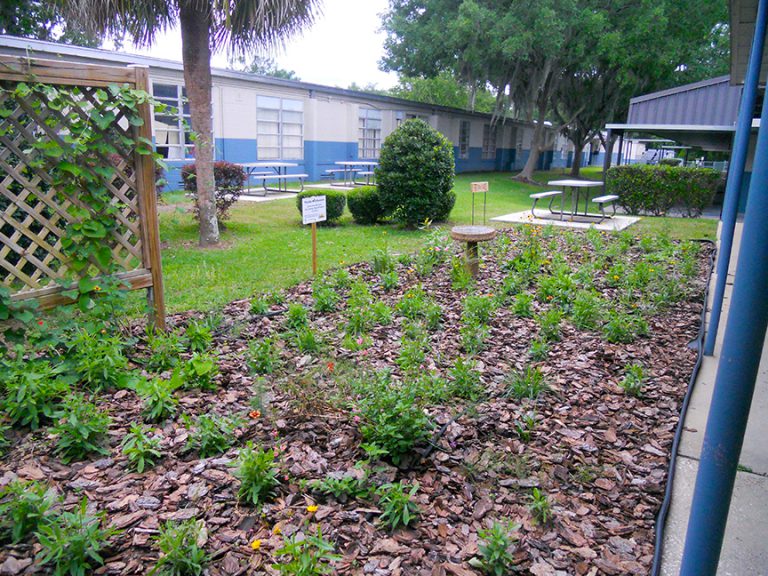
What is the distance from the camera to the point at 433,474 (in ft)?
8.57

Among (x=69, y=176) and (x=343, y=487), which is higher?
(x=69, y=176)

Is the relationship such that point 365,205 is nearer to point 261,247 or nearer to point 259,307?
point 261,247

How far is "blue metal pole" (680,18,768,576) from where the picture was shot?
4.19ft

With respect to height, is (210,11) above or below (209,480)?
above

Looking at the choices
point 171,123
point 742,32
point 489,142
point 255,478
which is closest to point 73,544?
point 255,478

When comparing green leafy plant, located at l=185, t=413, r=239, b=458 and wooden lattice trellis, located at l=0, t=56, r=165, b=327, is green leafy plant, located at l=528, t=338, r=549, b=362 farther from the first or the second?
wooden lattice trellis, located at l=0, t=56, r=165, b=327

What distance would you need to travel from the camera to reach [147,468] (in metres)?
Answer: 2.62

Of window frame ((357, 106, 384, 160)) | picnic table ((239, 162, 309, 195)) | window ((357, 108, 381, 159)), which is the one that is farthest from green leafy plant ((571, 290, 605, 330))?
window ((357, 108, 381, 159))

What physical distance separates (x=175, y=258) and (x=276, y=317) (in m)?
2.76

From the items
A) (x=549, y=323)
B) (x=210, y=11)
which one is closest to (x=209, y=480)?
(x=549, y=323)

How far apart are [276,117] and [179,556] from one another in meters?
16.6

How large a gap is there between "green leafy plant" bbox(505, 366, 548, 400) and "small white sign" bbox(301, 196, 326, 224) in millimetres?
3061

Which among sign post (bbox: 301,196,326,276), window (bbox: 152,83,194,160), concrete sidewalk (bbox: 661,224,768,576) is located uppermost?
window (bbox: 152,83,194,160)

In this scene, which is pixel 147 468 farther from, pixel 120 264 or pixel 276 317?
pixel 276 317
